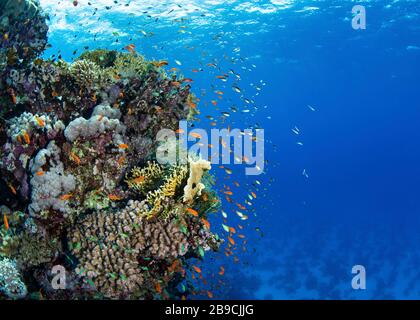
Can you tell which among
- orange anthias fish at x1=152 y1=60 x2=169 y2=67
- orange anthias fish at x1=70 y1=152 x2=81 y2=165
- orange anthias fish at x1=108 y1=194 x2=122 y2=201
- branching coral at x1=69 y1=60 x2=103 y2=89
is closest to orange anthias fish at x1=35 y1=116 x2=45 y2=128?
orange anthias fish at x1=70 y1=152 x2=81 y2=165

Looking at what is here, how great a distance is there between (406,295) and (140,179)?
91.1ft

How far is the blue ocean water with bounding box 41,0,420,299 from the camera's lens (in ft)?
86.6

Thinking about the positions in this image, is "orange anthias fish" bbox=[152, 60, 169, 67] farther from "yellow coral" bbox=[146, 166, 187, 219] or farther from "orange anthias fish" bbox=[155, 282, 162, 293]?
"orange anthias fish" bbox=[155, 282, 162, 293]

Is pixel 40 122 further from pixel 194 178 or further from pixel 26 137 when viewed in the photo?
pixel 194 178

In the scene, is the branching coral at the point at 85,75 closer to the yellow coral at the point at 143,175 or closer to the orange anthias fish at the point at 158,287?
the yellow coral at the point at 143,175

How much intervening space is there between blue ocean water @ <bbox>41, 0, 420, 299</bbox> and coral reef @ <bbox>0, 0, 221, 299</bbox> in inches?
77.4

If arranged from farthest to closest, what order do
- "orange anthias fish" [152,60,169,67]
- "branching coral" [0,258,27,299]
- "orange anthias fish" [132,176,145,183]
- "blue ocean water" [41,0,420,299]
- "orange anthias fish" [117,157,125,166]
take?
"blue ocean water" [41,0,420,299] → "orange anthias fish" [152,60,169,67] → "orange anthias fish" [117,157,125,166] → "orange anthias fish" [132,176,145,183] → "branching coral" [0,258,27,299]

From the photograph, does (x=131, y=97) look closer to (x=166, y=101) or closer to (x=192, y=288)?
(x=166, y=101)

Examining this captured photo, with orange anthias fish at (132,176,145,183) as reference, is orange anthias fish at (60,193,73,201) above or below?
below

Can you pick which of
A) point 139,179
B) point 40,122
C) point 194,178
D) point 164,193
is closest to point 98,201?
point 139,179

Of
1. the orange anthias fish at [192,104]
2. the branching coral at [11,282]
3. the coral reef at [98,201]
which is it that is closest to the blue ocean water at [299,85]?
the orange anthias fish at [192,104]

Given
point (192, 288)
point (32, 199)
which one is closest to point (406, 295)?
point (192, 288)

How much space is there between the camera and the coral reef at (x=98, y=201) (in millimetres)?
6320

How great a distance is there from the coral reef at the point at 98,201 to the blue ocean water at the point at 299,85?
1966mm
